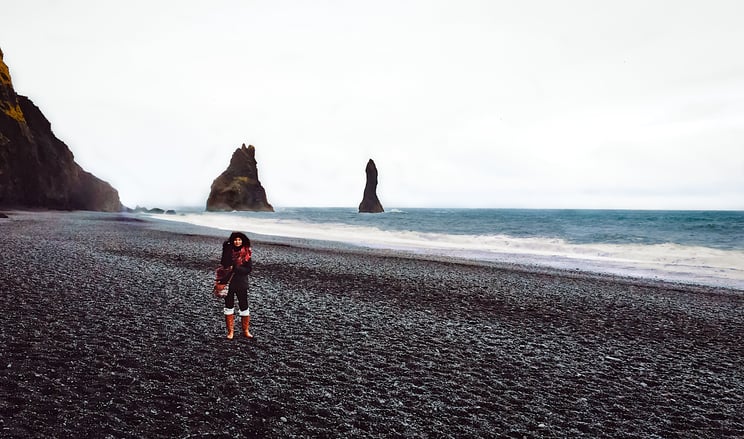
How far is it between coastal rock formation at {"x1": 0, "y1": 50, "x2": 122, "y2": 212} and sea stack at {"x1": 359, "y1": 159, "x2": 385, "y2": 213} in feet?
295

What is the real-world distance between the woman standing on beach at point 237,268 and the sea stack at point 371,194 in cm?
14886

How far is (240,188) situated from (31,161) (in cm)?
8496

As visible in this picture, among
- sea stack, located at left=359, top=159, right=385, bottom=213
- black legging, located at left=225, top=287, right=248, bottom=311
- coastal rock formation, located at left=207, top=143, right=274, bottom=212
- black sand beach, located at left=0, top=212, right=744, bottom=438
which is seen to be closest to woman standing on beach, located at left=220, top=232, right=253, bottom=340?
black legging, located at left=225, top=287, right=248, bottom=311

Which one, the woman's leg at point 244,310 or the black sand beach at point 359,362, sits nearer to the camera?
the black sand beach at point 359,362

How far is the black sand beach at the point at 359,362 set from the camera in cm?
486

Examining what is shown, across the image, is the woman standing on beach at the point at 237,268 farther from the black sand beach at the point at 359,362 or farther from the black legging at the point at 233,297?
the black sand beach at the point at 359,362

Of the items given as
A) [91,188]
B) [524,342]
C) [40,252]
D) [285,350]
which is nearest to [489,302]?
[524,342]

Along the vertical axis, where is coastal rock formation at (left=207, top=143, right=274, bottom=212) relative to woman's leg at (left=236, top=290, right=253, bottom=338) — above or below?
above

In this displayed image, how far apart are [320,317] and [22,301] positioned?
6382mm

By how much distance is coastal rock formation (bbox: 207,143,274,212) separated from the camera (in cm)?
14775

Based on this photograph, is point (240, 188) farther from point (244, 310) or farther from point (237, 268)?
point (237, 268)

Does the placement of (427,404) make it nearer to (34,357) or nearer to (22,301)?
(34,357)

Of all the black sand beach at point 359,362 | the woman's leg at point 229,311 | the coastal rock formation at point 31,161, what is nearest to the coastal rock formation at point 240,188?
the coastal rock formation at point 31,161

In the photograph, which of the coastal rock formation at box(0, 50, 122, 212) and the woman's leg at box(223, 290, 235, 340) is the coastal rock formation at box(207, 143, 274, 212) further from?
the woman's leg at box(223, 290, 235, 340)
